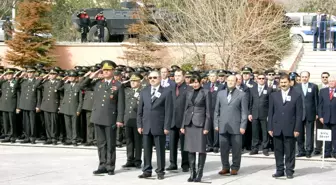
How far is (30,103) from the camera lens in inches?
754

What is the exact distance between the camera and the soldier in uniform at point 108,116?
13.9 metres

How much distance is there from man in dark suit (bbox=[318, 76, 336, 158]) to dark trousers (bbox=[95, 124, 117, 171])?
483cm

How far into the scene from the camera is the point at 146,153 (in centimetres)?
1365

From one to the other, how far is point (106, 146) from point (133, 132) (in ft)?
3.72

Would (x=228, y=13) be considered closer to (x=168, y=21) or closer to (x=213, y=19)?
(x=213, y=19)

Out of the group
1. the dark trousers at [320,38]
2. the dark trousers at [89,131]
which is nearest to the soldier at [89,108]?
the dark trousers at [89,131]

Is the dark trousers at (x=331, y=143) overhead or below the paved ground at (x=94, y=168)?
overhead

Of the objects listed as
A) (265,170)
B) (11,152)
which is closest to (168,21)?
(11,152)

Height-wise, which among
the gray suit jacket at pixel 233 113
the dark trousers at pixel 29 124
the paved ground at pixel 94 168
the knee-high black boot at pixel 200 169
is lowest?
the paved ground at pixel 94 168


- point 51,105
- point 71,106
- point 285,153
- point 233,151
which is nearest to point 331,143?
point 285,153

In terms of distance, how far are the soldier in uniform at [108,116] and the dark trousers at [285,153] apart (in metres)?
2.83

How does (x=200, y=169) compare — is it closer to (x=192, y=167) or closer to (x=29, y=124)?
(x=192, y=167)

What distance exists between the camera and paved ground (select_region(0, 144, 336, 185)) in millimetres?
13172

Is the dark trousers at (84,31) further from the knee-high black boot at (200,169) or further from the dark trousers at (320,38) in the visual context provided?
the knee-high black boot at (200,169)
